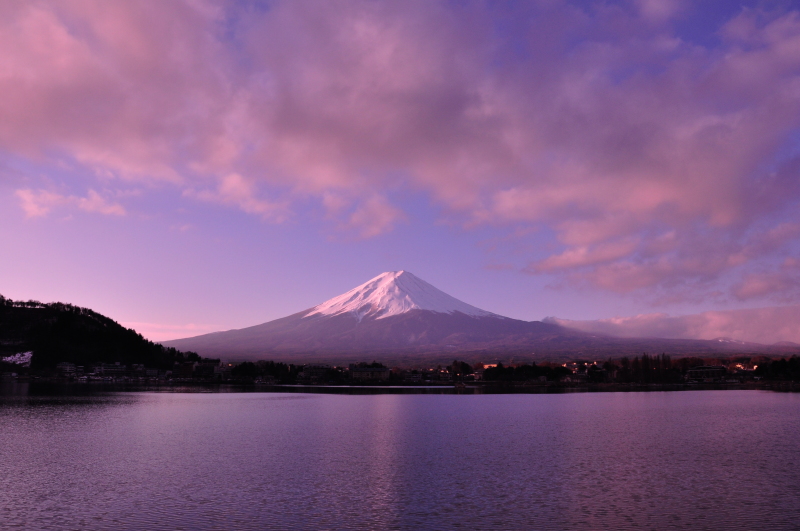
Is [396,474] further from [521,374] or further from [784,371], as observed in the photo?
[784,371]

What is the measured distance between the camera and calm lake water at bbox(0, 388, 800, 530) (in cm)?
2258

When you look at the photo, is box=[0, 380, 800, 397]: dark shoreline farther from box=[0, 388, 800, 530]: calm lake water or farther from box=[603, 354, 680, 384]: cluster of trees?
box=[0, 388, 800, 530]: calm lake water

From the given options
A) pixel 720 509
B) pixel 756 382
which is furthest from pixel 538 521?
pixel 756 382

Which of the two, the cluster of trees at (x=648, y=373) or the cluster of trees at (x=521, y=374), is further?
the cluster of trees at (x=521, y=374)

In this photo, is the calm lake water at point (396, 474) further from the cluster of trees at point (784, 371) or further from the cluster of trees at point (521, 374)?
the cluster of trees at point (784, 371)

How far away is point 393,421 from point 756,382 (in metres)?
160

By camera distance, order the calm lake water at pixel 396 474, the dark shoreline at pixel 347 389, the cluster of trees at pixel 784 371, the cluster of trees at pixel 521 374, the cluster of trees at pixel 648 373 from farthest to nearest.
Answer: the cluster of trees at pixel 521 374 → the cluster of trees at pixel 784 371 → the cluster of trees at pixel 648 373 → the dark shoreline at pixel 347 389 → the calm lake water at pixel 396 474

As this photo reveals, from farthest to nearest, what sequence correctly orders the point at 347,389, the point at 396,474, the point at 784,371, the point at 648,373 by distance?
the point at 784,371
the point at 648,373
the point at 347,389
the point at 396,474

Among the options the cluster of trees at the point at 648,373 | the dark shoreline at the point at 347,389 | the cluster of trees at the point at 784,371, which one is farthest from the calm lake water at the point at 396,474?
the cluster of trees at the point at 784,371

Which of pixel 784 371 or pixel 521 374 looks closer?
pixel 784 371

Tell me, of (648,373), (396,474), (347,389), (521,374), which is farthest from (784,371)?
(396,474)

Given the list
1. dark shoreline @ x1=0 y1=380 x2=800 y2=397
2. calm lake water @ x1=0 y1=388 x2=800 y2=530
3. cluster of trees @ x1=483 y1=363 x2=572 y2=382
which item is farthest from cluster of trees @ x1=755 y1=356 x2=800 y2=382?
calm lake water @ x1=0 y1=388 x2=800 y2=530

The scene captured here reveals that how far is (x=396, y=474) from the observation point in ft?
102

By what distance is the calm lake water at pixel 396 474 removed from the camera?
2258 cm
